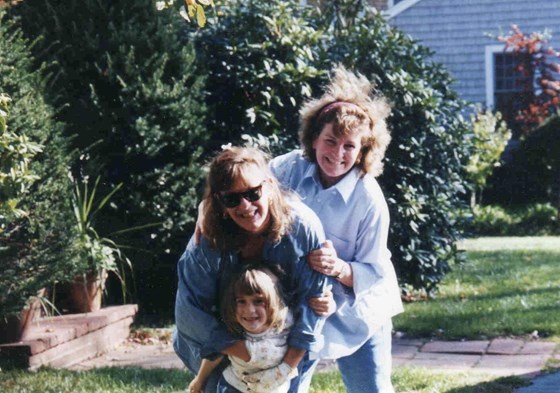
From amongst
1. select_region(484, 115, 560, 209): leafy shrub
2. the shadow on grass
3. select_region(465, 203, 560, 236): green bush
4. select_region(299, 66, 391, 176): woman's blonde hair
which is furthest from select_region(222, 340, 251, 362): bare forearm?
select_region(484, 115, 560, 209): leafy shrub

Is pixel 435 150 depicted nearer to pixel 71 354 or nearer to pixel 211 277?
pixel 71 354

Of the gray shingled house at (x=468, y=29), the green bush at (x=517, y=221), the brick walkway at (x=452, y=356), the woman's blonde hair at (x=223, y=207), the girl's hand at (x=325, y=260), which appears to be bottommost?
the green bush at (x=517, y=221)

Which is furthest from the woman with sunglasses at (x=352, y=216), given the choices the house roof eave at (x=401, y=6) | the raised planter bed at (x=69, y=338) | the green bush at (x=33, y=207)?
the house roof eave at (x=401, y=6)

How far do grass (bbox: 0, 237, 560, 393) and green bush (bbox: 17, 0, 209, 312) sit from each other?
102 cm

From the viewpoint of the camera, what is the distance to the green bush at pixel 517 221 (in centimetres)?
1574

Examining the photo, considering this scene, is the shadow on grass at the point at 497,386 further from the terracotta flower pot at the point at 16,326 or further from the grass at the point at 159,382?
the terracotta flower pot at the point at 16,326

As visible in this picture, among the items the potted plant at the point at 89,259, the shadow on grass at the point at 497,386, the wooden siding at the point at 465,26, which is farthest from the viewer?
the wooden siding at the point at 465,26

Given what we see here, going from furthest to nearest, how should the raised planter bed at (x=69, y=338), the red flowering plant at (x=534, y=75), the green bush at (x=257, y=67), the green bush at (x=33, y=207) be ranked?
1. the red flowering plant at (x=534, y=75)
2. the green bush at (x=257, y=67)
3. the raised planter bed at (x=69, y=338)
4. the green bush at (x=33, y=207)

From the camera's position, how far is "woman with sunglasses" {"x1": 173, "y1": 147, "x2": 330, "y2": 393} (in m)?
3.27

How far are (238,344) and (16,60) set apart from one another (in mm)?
3691

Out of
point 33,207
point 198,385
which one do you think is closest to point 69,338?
point 33,207

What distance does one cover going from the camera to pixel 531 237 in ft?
49.3

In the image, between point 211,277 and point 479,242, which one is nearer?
point 211,277

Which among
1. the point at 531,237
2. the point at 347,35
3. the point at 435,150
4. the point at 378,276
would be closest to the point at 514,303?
the point at 435,150
